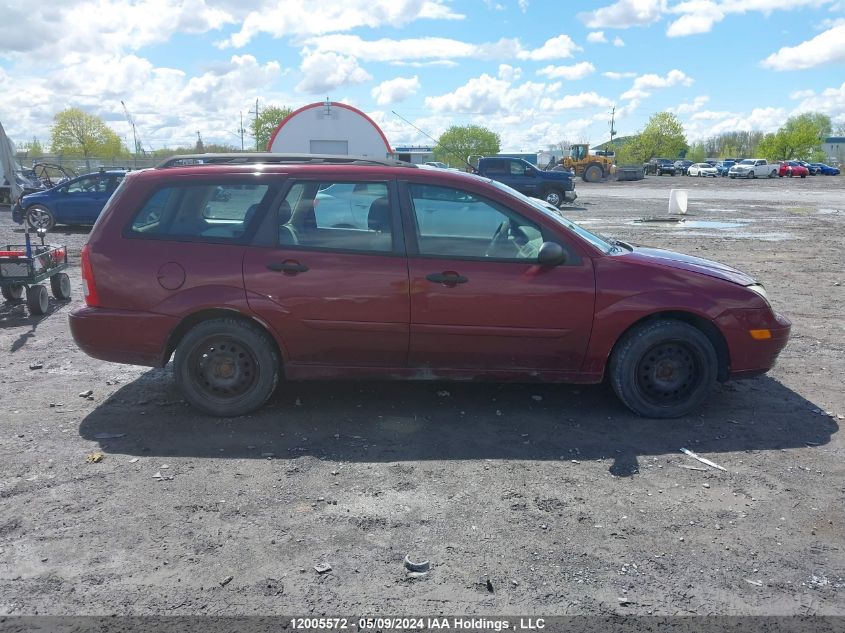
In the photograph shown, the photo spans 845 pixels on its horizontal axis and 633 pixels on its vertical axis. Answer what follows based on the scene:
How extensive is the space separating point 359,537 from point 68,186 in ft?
62.0

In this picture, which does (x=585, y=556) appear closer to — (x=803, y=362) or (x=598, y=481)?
(x=598, y=481)

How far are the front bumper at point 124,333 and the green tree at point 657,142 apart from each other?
107593mm

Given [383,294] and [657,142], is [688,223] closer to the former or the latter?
[383,294]

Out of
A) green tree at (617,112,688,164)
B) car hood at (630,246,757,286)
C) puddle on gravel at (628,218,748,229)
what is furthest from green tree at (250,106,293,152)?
car hood at (630,246,757,286)

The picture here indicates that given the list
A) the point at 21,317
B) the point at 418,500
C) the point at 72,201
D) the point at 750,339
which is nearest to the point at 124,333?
the point at 418,500

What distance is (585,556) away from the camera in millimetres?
3373

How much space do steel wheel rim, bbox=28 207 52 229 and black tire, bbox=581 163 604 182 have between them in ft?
148

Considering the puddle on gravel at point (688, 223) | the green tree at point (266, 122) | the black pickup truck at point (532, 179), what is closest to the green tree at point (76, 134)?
the green tree at point (266, 122)

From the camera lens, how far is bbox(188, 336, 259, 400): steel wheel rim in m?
5.05

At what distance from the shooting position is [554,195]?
1086 inches

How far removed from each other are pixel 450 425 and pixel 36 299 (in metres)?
5.85

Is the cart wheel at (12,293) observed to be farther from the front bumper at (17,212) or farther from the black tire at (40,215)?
the front bumper at (17,212)

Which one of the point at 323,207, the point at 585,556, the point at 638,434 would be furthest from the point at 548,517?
the point at 323,207

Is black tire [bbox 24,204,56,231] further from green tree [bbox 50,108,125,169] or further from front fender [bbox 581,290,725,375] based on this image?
green tree [bbox 50,108,125,169]
